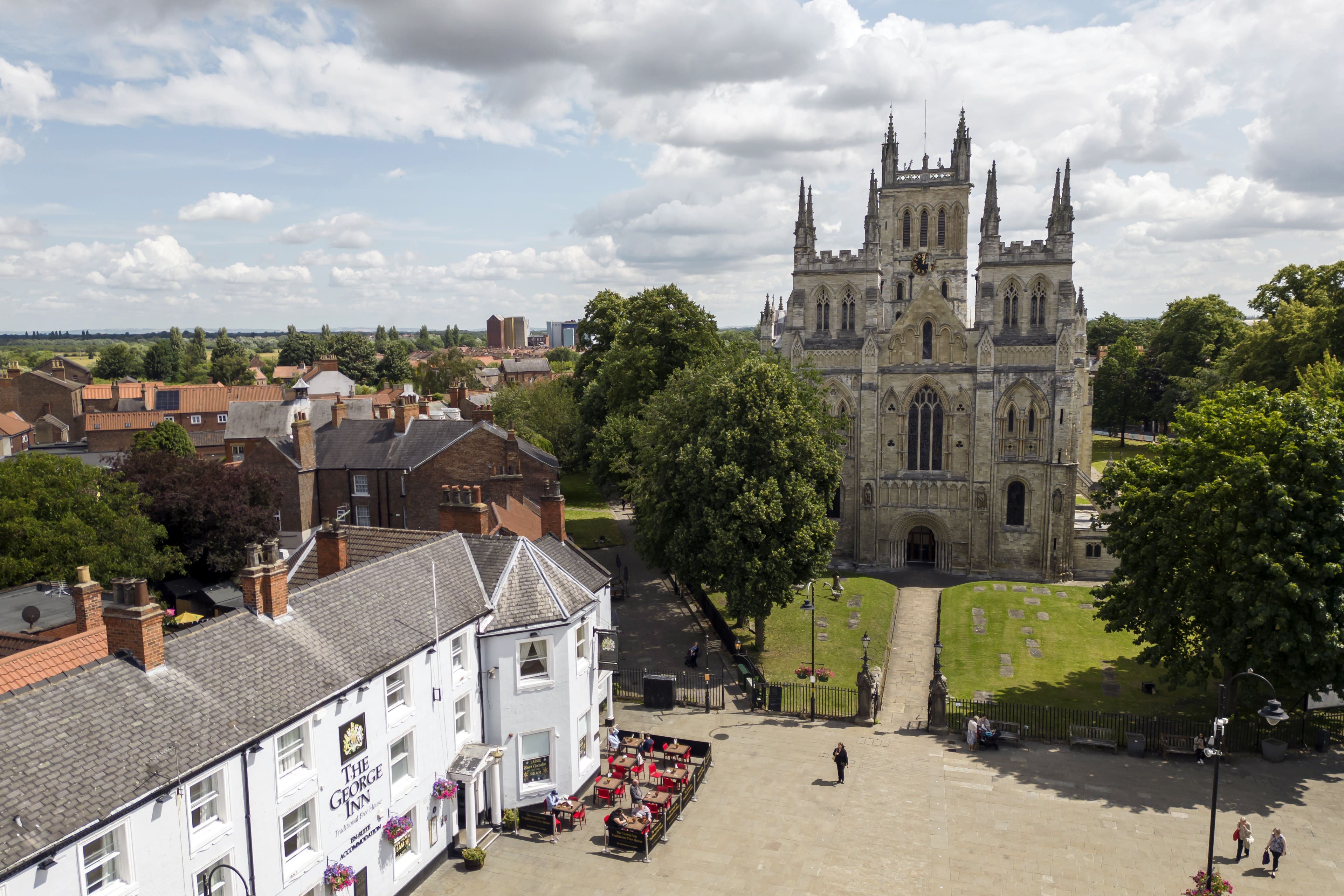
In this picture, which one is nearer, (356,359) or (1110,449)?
(1110,449)

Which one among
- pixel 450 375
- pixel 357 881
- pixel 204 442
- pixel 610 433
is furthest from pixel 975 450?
pixel 450 375

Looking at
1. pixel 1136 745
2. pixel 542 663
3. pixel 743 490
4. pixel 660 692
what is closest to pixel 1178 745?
pixel 1136 745

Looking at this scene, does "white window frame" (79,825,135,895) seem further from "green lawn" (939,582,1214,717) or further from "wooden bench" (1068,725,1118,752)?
"green lawn" (939,582,1214,717)

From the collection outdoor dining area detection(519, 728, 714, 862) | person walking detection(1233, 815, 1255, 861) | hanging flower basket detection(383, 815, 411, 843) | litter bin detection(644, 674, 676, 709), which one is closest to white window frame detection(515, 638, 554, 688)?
outdoor dining area detection(519, 728, 714, 862)

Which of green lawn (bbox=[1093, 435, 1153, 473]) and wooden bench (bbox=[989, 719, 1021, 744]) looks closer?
wooden bench (bbox=[989, 719, 1021, 744])

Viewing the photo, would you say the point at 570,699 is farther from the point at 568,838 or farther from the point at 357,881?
the point at 357,881

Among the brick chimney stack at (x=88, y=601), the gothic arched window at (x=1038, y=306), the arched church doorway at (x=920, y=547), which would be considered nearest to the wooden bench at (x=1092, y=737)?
the arched church doorway at (x=920, y=547)

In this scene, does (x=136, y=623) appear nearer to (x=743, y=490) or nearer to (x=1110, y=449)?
(x=743, y=490)
